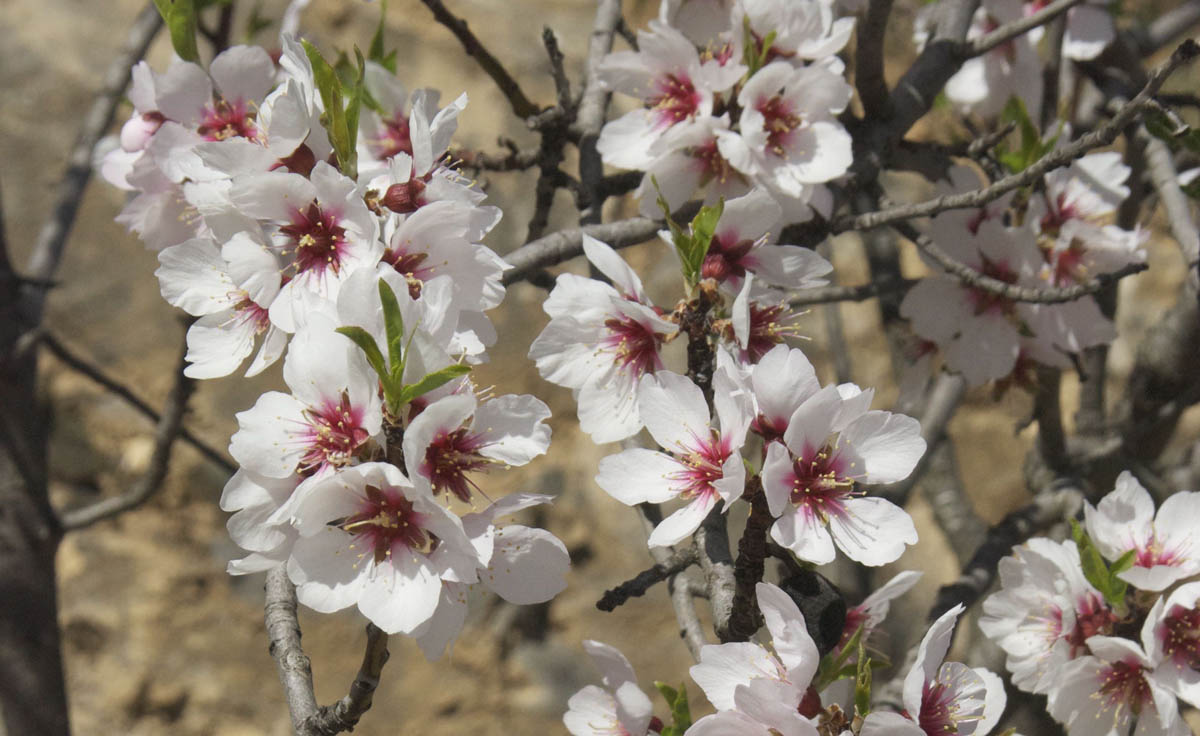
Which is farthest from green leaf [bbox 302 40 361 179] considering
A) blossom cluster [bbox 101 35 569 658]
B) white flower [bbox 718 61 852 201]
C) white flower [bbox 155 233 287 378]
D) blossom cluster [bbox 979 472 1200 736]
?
blossom cluster [bbox 979 472 1200 736]

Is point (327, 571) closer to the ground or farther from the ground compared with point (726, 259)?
closer to the ground

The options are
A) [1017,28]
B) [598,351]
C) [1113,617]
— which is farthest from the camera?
[1017,28]

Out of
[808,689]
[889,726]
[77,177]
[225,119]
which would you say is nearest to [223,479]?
[77,177]

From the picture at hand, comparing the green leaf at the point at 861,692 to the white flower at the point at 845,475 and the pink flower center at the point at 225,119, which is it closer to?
the white flower at the point at 845,475

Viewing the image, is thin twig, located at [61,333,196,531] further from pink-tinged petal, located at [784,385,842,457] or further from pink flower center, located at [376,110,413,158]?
pink-tinged petal, located at [784,385,842,457]

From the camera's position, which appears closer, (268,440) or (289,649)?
A: (268,440)

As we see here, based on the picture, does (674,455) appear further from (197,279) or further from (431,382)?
(197,279)

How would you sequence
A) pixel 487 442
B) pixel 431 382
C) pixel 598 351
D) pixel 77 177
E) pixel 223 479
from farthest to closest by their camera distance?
pixel 223 479 → pixel 77 177 → pixel 598 351 → pixel 487 442 → pixel 431 382
